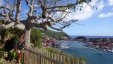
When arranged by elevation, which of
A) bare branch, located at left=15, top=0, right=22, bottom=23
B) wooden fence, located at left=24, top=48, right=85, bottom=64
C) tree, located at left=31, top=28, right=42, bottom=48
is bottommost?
tree, located at left=31, top=28, right=42, bottom=48

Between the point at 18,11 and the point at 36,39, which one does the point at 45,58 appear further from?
the point at 36,39

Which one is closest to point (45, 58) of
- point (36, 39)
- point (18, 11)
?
point (18, 11)

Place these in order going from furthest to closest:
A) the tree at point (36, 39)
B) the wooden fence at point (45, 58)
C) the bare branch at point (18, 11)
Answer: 1. the tree at point (36, 39)
2. the bare branch at point (18, 11)
3. the wooden fence at point (45, 58)

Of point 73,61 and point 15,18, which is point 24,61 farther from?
point 73,61

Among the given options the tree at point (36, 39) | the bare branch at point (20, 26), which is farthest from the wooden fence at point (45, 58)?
the tree at point (36, 39)

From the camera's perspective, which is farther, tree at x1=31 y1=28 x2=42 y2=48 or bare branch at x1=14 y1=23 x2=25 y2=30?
tree at x1=31 y1=28 x2=42 y2=48

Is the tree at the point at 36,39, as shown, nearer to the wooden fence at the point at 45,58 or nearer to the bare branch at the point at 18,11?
the bare branch at the point at 18,11

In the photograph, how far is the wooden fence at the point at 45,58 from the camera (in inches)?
433

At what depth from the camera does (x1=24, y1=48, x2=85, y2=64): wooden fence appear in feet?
36.1

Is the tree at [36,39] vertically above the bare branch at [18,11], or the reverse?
the bare branch at [18,11]

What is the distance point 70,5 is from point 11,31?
6.91m

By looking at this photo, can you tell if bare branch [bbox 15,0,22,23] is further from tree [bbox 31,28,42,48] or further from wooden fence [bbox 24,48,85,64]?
tree [bbox 31,28,42,48]

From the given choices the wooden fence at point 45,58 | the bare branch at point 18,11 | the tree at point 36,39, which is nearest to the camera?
the wooden fence at point 45,58

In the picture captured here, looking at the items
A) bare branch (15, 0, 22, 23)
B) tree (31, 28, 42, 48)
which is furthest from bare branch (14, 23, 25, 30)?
tree (31, 28, 42, 48)
